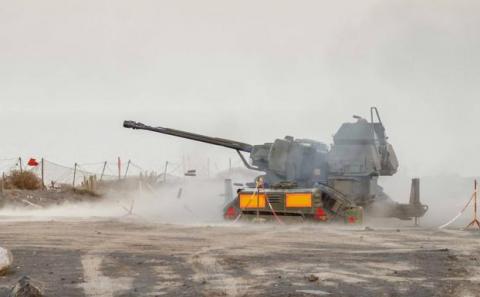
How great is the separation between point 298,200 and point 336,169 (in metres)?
2.16

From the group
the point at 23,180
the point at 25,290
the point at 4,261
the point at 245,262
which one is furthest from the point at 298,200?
the point at 23,180

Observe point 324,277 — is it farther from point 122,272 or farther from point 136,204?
point 136,204

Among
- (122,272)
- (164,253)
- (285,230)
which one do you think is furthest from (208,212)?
(122,272)

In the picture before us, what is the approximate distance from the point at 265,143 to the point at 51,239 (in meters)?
9.23

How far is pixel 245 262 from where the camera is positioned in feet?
35.0

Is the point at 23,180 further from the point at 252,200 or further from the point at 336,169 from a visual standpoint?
the point at 336,169

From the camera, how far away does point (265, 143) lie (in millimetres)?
22188

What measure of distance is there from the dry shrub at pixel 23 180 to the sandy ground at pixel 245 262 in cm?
1878

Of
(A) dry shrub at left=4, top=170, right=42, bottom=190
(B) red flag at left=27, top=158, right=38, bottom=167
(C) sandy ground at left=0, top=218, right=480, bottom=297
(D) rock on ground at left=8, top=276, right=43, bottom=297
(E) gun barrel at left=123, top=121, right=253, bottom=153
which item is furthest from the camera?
(A) dry shrub at left=4, top=170, right=42, bottom=190

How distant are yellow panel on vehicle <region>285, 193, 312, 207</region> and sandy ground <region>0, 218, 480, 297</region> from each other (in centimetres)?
250

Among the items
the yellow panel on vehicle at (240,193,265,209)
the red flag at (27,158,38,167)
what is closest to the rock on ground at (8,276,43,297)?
the yellow panel on vehicle at (240,193,265,209)

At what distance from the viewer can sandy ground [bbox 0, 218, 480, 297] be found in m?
8.42

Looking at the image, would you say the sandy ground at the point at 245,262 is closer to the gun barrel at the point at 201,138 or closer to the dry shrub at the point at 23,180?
the gun barrel at the point at 201,138

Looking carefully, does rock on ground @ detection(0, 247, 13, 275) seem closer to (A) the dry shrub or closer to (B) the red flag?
(B) the red flag
